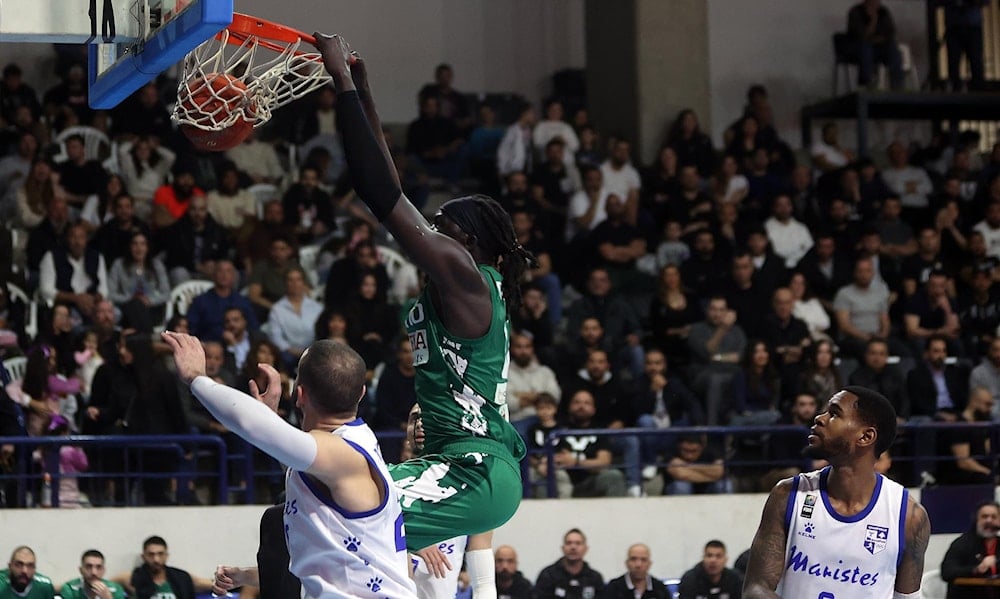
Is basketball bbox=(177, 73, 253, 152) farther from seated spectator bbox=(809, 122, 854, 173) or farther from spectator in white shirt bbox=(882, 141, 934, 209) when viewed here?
seated spectator bbox=(809, 122, 854, 173)

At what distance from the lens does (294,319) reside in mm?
12812

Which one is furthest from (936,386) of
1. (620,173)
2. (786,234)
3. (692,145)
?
(692,145)

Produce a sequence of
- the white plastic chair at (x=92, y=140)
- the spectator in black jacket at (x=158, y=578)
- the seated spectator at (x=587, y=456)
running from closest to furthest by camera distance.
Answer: the spectator in black jacket at (x=158, y=578), the seated spectator at (x=587, y=456), the white plastic chair at (x=92, y=140)

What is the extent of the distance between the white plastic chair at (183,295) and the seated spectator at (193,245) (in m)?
0.07

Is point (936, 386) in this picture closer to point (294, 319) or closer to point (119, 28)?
point (294, 319)

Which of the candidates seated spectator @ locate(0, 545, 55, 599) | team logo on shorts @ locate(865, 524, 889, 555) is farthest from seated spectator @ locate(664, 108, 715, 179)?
team logo on shorts @ locate(865, 524, 889, 555)

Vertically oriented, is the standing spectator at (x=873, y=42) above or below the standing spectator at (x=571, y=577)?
above

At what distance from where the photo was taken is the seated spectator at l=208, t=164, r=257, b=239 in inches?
561

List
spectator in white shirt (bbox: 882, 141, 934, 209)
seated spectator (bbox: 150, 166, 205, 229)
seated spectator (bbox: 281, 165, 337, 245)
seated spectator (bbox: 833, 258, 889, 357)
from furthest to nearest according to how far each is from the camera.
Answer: spectator in white shirt (bbox: 882, 141, 934, 209)
seated spectator (bbox: 281, 165, 337, 245)
seated spectator (bbox: 833, 258, 889, 357)
seated spectator (bbox: 150, 166, 205, 229)

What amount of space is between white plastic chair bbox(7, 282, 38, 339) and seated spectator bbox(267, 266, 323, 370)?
1941 mm

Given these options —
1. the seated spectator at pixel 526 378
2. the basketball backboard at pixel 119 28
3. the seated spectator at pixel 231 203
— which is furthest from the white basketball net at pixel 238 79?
the seated spectator at pixel 231 203

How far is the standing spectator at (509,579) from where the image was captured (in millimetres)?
11453

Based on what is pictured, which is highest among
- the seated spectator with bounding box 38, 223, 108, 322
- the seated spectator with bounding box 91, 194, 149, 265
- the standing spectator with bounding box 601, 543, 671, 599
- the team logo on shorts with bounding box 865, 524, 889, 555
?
the seated spectator with bounding box 91, 194, 149, 265

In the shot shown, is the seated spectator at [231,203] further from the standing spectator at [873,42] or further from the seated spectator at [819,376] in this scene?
the standing spectator at [873,42]
